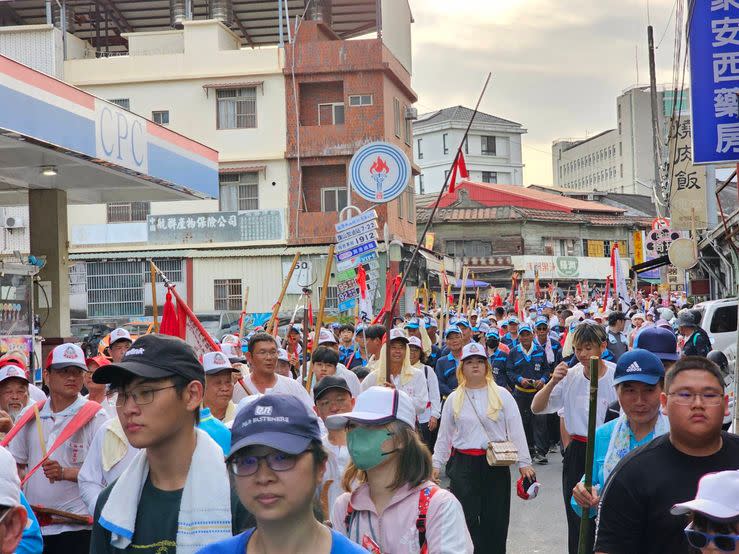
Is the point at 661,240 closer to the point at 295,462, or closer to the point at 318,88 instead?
the point at 318,88

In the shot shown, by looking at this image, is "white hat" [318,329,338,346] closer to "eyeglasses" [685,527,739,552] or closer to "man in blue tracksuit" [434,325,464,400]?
Answer: "man in blue tracksuit" [434,325,464,400]

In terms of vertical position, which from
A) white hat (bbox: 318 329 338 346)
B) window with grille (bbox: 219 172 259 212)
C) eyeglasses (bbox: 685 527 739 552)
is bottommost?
eyeglasses (bbox: 685 527 739 552)

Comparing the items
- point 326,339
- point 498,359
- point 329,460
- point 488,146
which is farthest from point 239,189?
point 488,146

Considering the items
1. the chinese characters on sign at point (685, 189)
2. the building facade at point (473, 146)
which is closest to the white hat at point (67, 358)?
the chinese characters on sign at point (685, 189)

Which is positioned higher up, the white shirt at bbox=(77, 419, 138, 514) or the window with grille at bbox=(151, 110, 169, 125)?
the window with grille at bbox=(151, 110, 169, 125)

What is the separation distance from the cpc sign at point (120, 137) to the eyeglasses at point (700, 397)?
1100 cm

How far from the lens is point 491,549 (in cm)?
799

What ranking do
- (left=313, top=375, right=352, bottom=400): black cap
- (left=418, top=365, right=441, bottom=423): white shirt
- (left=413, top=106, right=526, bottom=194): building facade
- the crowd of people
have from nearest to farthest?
the crowd of people
(left=313, top=375, right=352, bottom=400): black cap
(left=418, top=365, right=441, bottom=423): white shirt
(left=413, top=106, right=526, bottom=194): building facade

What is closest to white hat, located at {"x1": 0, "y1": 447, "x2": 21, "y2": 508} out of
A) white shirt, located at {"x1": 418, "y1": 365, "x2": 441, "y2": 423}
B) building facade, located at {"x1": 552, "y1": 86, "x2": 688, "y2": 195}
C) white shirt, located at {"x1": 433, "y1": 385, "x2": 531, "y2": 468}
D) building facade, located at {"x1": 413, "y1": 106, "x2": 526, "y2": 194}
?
white shirt, located at {"x1": 433, "y1": 385, "x2": 531, "y2": 468}

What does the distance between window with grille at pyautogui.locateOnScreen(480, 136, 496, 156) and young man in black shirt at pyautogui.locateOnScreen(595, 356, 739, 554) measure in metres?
80.2

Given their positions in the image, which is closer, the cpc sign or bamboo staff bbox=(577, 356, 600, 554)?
bamboo staff bbox=(577, 356, 600, 554)

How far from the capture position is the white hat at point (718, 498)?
112 inches

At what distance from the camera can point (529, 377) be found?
590 inches

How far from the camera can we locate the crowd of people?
2816 mm
